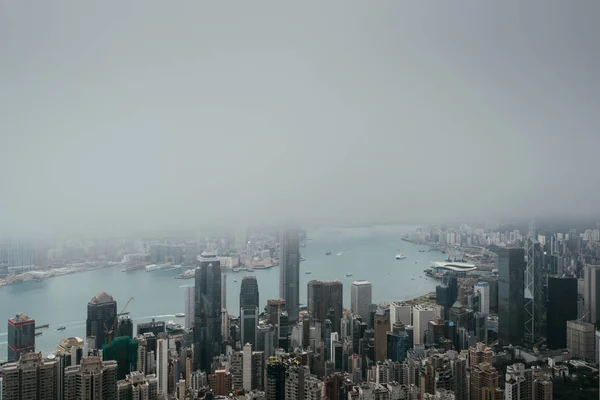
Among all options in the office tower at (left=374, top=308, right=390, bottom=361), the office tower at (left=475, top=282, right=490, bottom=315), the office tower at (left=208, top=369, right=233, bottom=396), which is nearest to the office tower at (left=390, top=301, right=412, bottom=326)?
the office tower at (left=374, top=308, right=390, bottom=361)

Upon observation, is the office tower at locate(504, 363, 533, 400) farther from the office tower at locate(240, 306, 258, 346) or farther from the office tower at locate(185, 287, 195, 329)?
the office tower at locate(185, 287, 195, 329)

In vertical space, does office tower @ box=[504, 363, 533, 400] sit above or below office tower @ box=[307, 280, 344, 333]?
below

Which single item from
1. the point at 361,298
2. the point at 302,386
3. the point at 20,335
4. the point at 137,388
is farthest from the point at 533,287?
the point at 20,335

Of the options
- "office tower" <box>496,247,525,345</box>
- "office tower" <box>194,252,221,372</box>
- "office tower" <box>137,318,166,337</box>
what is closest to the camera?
"office tower" <box>137,318,166,337</box>

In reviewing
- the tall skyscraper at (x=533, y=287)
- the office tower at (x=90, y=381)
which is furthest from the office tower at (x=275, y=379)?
the tall skyscraper at (x=533, y=287)

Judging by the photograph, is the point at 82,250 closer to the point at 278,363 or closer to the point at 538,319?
the point at 278,363

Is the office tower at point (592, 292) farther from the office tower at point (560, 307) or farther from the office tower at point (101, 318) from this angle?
the office tower at point (101, 318)
